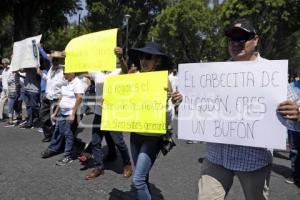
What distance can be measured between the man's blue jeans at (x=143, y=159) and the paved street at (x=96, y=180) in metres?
1.10

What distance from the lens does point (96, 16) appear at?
45.3 meters

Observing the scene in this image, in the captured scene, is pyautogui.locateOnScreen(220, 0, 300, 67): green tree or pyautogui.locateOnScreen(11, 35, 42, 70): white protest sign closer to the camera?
pyautogui.locateOnScreen(11, 35, 42, 70): white protest sign

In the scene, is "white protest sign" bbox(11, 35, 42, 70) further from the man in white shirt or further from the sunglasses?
the sunglasses

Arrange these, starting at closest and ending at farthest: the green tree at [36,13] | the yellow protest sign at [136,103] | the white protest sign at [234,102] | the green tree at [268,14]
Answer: the white protest sign at [234,102] → the yellow protest sign at [136,103] → the green tree at [36,13] → the green tree at [268,14]

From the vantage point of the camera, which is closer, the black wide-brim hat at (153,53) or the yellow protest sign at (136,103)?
the yellow protest sign at (136,103)

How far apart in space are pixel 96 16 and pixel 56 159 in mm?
38945

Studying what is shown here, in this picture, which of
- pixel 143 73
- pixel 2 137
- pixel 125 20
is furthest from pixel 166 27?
pixel 143 73

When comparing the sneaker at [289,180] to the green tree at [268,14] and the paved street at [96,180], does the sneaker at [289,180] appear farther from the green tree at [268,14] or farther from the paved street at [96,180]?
the green tree at [268,14]

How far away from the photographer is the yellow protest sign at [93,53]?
545cm

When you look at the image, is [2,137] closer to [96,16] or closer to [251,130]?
[251,130]

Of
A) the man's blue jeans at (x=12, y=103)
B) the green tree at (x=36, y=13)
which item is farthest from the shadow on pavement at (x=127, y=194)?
the green tree at (x=36, y=13)

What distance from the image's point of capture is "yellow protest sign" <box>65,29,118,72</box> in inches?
215

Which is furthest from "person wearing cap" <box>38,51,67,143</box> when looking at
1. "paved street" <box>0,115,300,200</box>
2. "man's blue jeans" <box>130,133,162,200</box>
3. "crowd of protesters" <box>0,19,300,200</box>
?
"man's blue jeans" <box>130,133,162,200</box>

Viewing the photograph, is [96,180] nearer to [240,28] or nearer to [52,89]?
[52,89]
